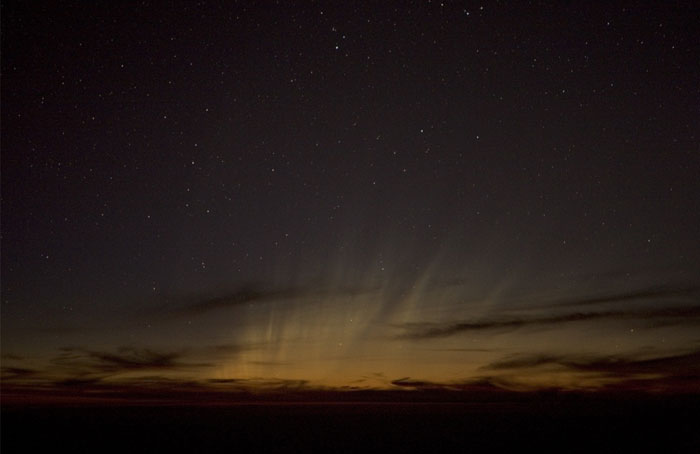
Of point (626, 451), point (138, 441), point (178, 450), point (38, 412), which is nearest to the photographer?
point (626, 451)

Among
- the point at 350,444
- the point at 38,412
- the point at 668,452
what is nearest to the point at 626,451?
the point at 668,452

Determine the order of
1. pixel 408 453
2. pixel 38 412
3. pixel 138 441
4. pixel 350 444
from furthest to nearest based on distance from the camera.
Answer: pixel 38 412 → pixel 138 441 → pixel 350 444 → pixel 408 453

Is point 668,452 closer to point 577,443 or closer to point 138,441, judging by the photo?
point 577,443

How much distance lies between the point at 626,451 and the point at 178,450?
2186 cm

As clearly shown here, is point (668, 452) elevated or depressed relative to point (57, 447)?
elevated

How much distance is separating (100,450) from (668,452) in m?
26.6

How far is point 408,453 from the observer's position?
27.9m

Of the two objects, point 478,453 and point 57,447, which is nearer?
point 478,453

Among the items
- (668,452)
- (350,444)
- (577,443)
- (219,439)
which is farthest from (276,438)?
(668,452)

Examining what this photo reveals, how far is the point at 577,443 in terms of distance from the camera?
3098cm

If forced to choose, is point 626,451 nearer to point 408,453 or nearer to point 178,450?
point 408,453

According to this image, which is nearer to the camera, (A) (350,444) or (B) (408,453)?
(B) (408,453)

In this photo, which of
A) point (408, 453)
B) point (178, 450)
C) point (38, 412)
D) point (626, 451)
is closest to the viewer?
point (626, 451)

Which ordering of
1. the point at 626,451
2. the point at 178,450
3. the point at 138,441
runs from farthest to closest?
the point at 138,441 < the point at 178,450 < the point at 626,451
